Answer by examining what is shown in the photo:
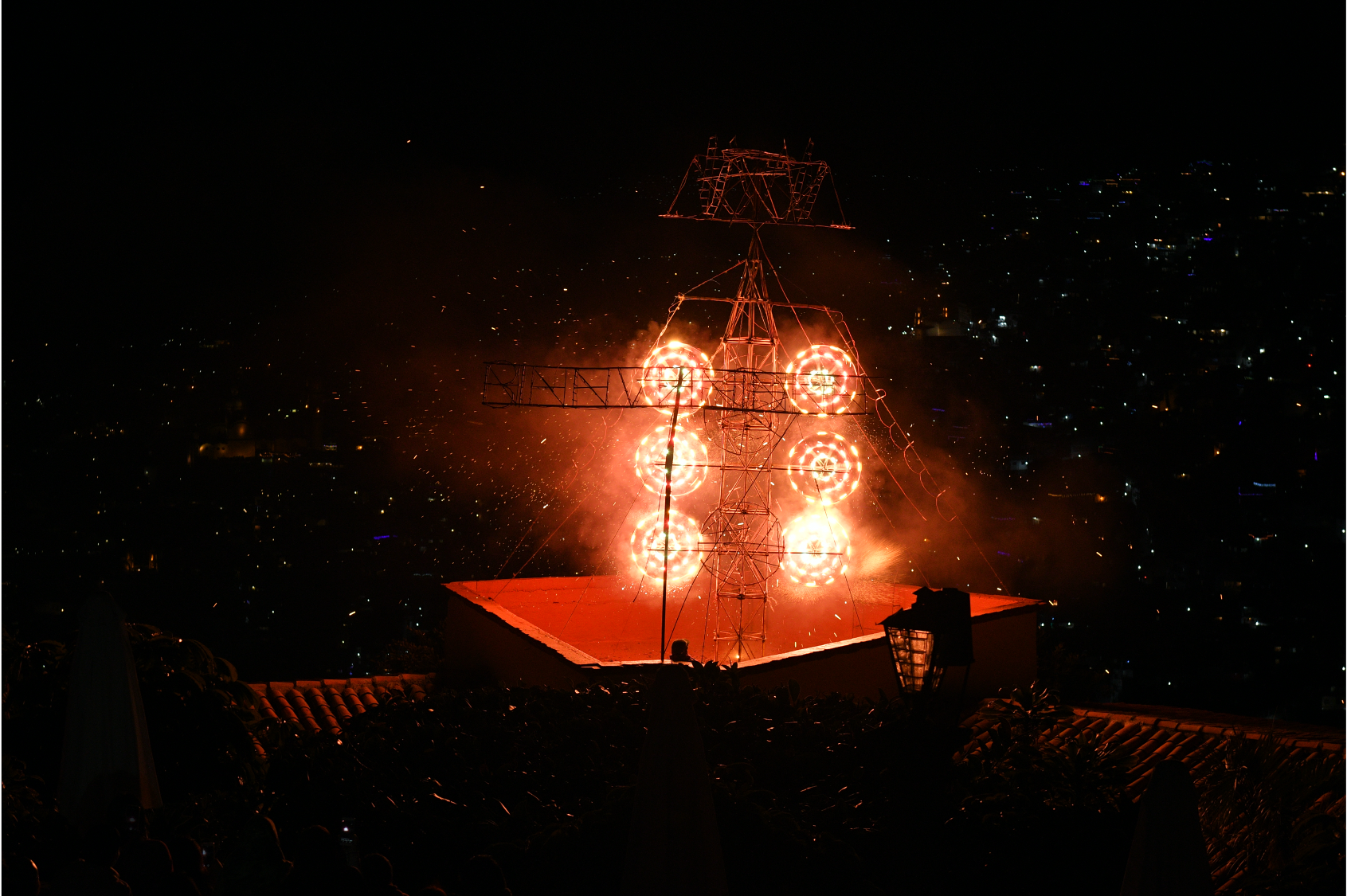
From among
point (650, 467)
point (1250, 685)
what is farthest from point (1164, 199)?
point (650, 467)

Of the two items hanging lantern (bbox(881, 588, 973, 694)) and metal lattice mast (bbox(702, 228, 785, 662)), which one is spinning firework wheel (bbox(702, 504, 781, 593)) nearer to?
metal lattice mast (bbox(702, 228, 785, 662))

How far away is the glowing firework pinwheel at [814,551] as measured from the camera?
923 cm

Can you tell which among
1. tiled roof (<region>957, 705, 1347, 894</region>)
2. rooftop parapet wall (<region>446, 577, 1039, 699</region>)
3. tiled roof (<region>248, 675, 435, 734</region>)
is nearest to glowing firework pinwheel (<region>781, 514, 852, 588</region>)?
rooftop parapet wall (<region>446, 577, 1039, 699</region>)

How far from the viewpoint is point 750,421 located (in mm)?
8945

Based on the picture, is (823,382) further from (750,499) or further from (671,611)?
(671,611)

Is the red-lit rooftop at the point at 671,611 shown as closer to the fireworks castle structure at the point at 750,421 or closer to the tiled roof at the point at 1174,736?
the fireworks castle structure at the point at 750,421

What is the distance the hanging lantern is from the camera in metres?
5.29

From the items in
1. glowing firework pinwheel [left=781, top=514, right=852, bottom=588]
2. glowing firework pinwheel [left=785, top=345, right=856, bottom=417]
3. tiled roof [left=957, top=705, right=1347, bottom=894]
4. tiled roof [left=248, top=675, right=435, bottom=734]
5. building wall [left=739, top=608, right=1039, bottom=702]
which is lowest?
tiled roof [left=957, top=705, right=1347, bottom=894]

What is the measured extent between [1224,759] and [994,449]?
9.24 meters

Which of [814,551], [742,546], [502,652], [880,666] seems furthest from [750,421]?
[502,652]

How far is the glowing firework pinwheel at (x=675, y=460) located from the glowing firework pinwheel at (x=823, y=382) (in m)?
1.11

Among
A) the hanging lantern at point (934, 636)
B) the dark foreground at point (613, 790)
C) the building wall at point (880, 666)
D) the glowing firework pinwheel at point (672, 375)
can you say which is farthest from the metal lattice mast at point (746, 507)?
the hanging lantern at point (934, 636)

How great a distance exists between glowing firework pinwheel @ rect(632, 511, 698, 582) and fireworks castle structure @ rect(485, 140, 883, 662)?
2 cm

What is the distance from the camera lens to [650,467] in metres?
9.37
